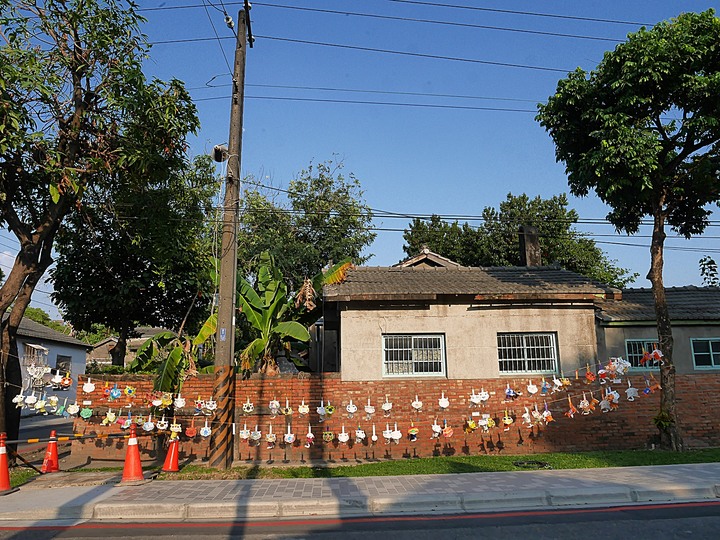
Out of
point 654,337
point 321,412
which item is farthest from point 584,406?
point 321,412

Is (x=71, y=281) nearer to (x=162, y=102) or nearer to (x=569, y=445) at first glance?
(x=162, y=102)

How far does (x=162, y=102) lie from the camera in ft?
40.1

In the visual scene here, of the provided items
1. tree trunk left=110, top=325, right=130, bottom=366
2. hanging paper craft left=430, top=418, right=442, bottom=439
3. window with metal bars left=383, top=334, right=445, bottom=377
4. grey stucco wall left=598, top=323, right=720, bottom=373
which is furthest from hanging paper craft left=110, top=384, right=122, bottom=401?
grey stucco wall left=598, top=323, right=720, bottom=373

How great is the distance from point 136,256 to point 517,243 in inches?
982

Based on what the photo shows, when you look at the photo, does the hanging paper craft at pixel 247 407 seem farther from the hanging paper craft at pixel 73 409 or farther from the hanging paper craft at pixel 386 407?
the hanging paper craft at pixel 73 409

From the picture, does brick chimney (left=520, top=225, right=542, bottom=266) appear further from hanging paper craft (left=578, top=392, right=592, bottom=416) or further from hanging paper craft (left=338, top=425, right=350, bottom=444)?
hanging paper craft (left=338, top=425, right=350, bottom=444)

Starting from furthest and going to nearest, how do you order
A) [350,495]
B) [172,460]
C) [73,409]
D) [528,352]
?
1. [528,352]
2. [73,409]
3. [172,460]
4. [350,495]

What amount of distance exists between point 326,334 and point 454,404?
670 cm

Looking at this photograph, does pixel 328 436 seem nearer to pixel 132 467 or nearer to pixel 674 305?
pixel 132 467

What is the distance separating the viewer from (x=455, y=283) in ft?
Result: 48.2

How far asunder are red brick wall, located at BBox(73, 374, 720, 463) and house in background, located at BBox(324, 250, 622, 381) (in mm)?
549

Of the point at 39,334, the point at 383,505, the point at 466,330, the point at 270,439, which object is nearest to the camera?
the point at 383,505

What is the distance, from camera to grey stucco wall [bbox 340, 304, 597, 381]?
1341 centimetres

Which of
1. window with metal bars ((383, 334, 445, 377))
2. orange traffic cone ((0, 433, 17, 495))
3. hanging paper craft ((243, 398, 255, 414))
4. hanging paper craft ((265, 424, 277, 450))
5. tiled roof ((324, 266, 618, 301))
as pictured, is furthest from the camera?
window with metal bars ((383, 334, 445, 377))
